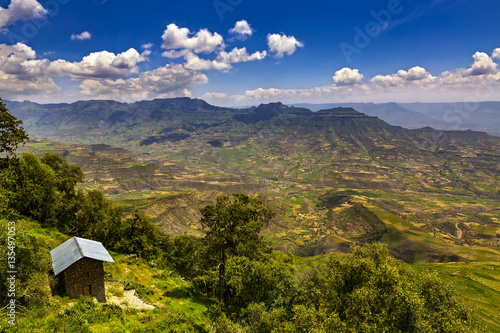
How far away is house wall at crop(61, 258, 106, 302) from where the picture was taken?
86.2ft

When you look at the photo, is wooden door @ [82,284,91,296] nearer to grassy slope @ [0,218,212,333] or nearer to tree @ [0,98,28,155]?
grassy slope @ [0,218,212,333]

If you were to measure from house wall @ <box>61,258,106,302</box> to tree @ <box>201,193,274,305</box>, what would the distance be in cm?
1574

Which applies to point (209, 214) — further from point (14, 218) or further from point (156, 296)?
point (14, 218)

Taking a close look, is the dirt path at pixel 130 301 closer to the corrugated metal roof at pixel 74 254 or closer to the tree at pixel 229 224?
the corrugated metal roof at pixel 74 254

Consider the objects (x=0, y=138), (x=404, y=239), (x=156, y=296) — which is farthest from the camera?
(x=404, y=239)

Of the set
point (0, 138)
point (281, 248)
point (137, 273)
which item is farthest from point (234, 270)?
point (281, 248)

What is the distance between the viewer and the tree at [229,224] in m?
37.8

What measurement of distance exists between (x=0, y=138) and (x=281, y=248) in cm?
18301

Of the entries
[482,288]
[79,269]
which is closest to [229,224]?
[79,269]

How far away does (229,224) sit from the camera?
38.2 m

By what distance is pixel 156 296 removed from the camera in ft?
117

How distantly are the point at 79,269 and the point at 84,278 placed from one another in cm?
128

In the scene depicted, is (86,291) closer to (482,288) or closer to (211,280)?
(211,280)

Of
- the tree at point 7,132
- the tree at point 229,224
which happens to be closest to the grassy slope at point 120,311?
the tree at point 229,224
